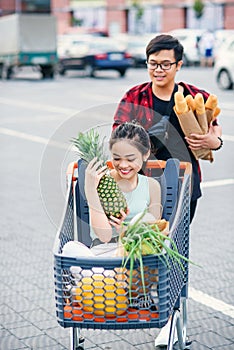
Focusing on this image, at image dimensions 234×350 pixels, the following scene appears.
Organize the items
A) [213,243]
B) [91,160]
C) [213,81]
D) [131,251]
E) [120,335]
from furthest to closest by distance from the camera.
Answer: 1. [213,81]
2. [213,243]
3. [120,335]
4. [91,160]
5. [131,251]

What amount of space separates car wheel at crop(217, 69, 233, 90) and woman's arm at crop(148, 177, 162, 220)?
17.6 m

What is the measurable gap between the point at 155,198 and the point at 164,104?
2.51 ft

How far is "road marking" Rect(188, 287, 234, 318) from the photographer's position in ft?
16.6

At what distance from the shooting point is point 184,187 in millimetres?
3854

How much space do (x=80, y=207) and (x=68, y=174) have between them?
7.5 inches

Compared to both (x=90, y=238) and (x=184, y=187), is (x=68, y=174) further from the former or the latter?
(x=184, y=187)

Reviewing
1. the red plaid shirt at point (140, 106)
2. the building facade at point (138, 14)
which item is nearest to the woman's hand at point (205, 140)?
the red plaid shirt at point (140, 106)

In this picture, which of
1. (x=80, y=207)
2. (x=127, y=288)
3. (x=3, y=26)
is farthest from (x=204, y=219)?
(x=3, y=26)

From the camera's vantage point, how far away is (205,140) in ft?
13.9

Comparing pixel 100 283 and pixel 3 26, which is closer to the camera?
pixel 100 283

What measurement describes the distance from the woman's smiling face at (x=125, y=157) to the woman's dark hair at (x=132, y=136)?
21 mm

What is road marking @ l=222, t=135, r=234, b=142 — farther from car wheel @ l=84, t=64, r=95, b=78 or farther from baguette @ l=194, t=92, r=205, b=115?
car wheel @ l=84, t=64, r=95, b=78

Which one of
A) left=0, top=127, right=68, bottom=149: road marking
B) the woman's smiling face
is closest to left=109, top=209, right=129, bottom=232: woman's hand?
the woman's smiling face

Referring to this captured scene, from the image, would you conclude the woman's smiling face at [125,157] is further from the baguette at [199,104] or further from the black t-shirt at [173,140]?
the black t-shirt at [173,140]
